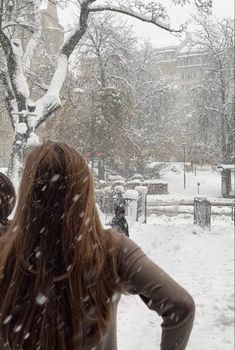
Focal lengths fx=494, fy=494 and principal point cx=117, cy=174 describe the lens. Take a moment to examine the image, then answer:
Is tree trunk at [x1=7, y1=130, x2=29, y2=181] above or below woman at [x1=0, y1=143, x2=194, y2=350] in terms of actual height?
above

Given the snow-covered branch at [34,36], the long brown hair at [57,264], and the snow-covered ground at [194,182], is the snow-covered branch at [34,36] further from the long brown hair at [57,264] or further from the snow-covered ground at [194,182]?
the snow-covered ground at [194,182]

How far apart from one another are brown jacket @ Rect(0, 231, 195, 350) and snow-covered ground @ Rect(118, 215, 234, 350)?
13.6 feet

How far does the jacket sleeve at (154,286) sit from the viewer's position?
148 cm

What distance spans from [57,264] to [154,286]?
314 millimetres

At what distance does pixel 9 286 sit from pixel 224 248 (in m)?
11.5

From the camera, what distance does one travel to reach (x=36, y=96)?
82.3 ft

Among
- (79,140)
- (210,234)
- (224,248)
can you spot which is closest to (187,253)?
(224,248)

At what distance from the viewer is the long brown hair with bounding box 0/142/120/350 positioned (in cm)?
153

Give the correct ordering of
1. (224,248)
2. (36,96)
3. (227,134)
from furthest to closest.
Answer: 1. (227,134)
2. (36,96)
3. (224,248)

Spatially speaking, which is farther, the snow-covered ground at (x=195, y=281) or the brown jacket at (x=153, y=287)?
the snow-covered ground at (x=195, y=281)

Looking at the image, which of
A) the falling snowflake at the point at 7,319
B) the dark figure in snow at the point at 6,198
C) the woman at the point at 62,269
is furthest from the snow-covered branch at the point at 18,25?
the falling snowflake at the point at 7,319

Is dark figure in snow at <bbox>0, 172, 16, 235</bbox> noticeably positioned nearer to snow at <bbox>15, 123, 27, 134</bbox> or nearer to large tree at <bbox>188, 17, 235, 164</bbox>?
snow at <bbox>15, 123, 27, 134</bbox>

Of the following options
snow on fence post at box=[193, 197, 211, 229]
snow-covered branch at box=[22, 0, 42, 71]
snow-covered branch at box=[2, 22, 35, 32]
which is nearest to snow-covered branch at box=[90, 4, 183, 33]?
snow-covered branch at box=[22, 0, 42, 71]

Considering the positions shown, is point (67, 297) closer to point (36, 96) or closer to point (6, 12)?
point (6, 12)
